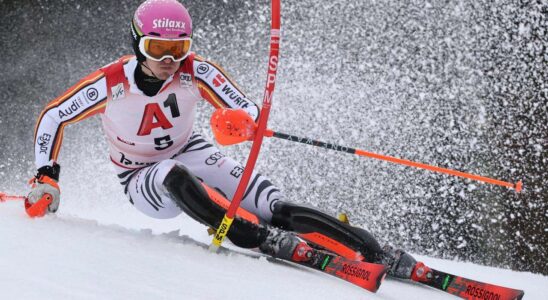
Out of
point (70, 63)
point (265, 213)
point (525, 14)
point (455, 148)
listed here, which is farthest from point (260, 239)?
point (70, 63)

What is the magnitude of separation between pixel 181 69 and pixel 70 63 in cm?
560

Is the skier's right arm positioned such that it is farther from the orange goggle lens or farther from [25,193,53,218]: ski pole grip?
the orange goggle lens

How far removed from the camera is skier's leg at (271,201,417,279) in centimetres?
317

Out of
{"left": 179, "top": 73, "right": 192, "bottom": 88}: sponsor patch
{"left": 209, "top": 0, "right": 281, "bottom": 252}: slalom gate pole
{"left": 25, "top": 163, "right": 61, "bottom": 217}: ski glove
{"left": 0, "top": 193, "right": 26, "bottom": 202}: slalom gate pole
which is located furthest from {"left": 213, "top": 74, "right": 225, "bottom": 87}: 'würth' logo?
{"left": 0, "top": 193, "right": 26, "bottom": 202}: slalom gate pole

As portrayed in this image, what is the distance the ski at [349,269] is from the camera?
9.05ft

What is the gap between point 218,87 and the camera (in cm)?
335

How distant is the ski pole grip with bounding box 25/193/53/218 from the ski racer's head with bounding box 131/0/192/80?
2.55 ft

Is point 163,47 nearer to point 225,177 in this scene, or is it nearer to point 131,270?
point 225,177

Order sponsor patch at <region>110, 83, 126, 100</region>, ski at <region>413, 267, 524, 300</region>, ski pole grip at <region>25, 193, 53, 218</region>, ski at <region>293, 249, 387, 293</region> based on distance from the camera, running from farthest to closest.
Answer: sponsor patch at <region>110, 83, 126, 100</region> → ski pole grip at <region>25, 193, 53, 218</region> → ski at <region>413, 267, 524, 300</region> → ski at <region>293, 249, 387, 293</region>

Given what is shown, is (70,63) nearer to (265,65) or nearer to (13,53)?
(13,53)

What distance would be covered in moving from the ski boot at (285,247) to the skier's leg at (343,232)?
Result: 94 mm

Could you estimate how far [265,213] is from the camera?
340cm

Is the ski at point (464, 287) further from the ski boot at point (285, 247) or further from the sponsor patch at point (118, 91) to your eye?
the sponsor patch at point (118, 91)

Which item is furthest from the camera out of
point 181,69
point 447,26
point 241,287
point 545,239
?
point 447,26
